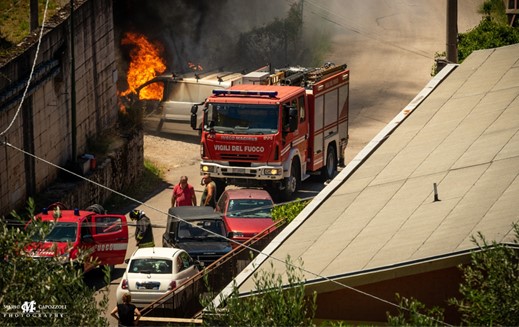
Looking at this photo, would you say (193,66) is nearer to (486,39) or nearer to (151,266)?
(486,39)

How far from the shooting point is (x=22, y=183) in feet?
103

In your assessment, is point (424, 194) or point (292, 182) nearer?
point (424, 194)

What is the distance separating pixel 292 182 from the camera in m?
34.8

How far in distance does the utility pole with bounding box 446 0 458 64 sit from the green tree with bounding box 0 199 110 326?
17.9 m

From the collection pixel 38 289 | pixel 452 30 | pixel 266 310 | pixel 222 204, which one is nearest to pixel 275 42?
pixel 452 30

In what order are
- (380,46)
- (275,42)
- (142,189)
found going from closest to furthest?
1. (142,189)
2. (275,42)
3. (380,46)

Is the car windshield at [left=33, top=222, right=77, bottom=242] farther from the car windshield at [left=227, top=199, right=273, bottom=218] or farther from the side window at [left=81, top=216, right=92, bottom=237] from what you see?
the car windshield at [left=227, top=199, right=273, bottom=218]

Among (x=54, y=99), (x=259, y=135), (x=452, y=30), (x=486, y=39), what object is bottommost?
(x=259, y=135)

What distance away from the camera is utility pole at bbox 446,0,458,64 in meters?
32.2

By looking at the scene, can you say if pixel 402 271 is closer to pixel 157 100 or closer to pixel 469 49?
pixel 469 49

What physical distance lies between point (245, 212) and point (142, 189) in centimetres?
740

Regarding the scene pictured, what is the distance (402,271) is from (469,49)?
21.0 metres

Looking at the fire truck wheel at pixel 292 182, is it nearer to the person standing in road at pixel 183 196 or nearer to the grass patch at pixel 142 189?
the person standing in road at pixel 183 196

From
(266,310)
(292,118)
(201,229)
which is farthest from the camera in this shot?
(292,118)
